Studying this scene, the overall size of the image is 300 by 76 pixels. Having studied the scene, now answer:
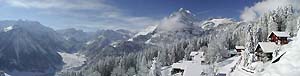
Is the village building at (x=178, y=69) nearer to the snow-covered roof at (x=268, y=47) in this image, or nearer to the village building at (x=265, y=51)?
the village building at (x=265, y=51)

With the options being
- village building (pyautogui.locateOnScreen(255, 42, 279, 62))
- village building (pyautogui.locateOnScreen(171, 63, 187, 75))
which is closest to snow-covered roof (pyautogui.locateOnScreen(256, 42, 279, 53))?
village building (pyautogui.locateOnScreen(255, 42, 279, 62))

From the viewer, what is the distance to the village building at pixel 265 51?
295 ft

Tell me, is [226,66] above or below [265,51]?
below

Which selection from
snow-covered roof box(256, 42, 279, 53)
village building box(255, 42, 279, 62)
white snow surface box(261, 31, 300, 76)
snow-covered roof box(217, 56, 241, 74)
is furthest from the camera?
snow-covered roof box(217, 56, 241, 74)

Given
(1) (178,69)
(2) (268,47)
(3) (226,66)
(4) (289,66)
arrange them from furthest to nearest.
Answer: (1) (178,69)
(3) (226,66)
(2) (268,47)
(4) (289,66)

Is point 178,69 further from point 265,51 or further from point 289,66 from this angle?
point 289,66

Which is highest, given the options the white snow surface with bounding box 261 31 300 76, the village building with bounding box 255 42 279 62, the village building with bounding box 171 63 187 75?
the white snow surface with bounding box 261 31 300 76

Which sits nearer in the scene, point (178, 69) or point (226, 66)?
point (226, 66)

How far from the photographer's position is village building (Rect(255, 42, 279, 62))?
89975 mm

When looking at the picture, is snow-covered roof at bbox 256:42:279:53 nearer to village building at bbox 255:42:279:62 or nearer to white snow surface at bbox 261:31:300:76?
village building at bbox 255:42:279:62

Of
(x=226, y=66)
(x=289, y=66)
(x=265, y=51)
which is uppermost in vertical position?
(x=289, y=66)

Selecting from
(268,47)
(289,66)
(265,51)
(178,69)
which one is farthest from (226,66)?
(289,66)

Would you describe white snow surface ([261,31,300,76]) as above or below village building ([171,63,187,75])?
above

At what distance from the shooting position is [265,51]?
90562 mm
